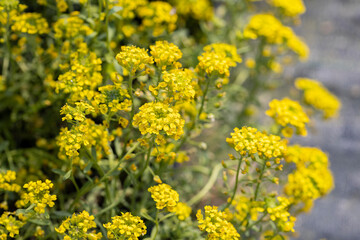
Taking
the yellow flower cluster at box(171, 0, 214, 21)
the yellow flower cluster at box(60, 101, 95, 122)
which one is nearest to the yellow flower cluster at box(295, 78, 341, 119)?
the yellow flower cluster at box(171, 0, 214, 21)

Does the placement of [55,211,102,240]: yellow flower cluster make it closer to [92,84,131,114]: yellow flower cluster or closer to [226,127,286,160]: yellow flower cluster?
[92,84,131,114]: yellow flower cluster

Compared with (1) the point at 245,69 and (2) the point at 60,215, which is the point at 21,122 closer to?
(2) the point at 60,215

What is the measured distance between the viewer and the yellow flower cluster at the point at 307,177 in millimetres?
1793

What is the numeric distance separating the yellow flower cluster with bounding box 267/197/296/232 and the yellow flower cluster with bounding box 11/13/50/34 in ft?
4.07

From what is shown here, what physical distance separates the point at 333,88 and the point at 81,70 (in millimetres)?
2569

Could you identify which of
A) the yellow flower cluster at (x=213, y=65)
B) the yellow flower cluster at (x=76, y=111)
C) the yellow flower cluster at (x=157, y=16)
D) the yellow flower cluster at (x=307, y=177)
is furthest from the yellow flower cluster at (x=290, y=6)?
the yellow flower cluster at (x=76, y=111)

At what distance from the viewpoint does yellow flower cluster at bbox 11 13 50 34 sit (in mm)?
1771

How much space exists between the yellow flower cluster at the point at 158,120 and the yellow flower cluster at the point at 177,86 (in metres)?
0.07

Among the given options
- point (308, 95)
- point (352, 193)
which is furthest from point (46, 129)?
point (352, 193)

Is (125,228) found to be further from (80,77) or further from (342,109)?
(342,109)

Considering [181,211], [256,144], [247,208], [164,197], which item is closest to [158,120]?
[164,197]

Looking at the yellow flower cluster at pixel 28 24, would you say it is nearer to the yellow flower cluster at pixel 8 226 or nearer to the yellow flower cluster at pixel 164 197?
the yellow flower cluster at pixel 8 226

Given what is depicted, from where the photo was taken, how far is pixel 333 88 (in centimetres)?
350

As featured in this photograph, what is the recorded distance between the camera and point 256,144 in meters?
1.48
